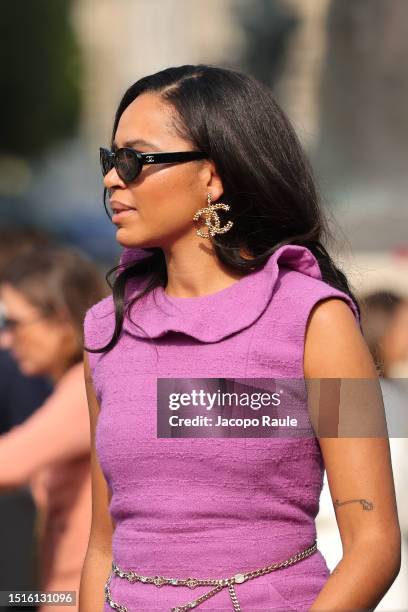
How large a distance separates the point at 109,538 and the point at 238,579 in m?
0.46

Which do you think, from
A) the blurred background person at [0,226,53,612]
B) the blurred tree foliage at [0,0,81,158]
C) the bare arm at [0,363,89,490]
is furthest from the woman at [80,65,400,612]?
the blurred tree foliage at [0,0,81,158]

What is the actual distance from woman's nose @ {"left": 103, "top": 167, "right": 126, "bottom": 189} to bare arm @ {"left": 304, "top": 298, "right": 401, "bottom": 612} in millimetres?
569

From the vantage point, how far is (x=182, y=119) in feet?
9.09

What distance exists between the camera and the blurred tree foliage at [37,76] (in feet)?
137

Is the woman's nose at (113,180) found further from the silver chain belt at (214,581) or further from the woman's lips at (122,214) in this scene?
the silver chain belt at (214,581)

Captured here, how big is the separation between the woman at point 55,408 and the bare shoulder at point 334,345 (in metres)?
1.53

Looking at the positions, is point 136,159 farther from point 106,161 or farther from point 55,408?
point 55,408

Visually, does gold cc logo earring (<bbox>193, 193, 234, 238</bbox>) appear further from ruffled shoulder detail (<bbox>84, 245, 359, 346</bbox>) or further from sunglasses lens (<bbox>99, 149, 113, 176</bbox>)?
sunglasses lens (<bbox>99, 149, 113, 176</bbox>)

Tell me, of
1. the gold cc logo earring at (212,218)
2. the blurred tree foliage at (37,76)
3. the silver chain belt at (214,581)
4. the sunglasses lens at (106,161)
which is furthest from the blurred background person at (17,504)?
the blurred tree foliage at (37,76)

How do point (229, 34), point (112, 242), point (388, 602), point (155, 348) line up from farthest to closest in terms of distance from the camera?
point (229, 34) < point (112, 242) < point (388, 602) < point (155, 348)

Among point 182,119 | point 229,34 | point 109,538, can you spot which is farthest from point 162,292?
point 229,34

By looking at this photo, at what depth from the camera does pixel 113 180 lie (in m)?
2.82

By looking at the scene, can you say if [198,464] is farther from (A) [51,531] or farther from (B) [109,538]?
(A) [51,531]

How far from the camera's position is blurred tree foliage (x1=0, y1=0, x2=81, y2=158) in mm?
41656
